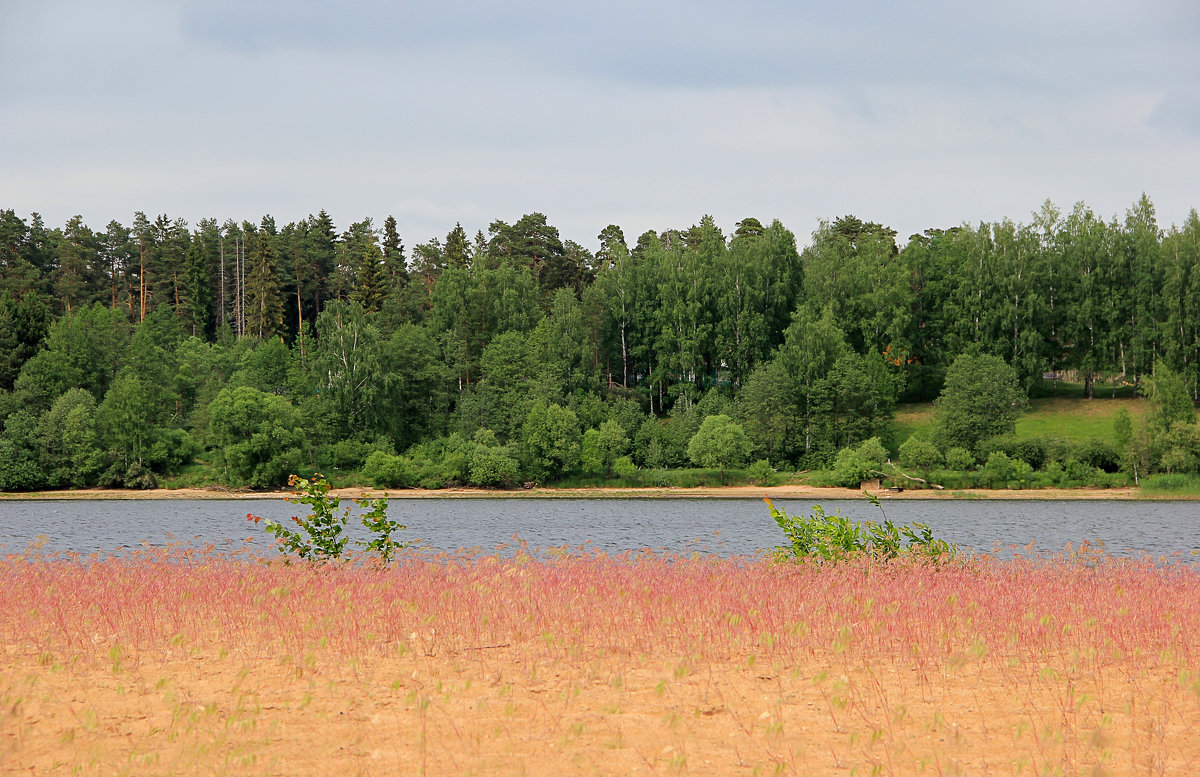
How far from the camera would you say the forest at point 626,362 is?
8150 centimetres

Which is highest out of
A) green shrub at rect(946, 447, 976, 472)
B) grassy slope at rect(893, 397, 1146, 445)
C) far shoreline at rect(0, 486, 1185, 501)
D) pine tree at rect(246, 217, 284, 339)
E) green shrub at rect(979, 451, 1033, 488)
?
pine tree at rect(246, 217, 284, 339)

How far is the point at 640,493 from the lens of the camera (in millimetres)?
80312

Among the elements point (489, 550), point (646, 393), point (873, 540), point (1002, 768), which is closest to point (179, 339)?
point (646, 393)

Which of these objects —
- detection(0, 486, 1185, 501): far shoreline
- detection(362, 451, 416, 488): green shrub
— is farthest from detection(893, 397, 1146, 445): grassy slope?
detection(362, 451, 416, 488): green shrub

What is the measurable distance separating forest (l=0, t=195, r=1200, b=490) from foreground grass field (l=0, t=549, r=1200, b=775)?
2643 inches

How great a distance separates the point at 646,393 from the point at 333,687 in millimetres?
90068

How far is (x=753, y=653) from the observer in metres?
11.3

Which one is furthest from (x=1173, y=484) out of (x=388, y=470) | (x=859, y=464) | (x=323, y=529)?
(x=323, y=529)

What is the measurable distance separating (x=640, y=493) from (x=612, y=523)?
2844cm

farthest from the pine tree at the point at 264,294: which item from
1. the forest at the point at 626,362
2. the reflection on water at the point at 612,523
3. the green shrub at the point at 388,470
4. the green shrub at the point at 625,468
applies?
the green shrub at the point at 625,468

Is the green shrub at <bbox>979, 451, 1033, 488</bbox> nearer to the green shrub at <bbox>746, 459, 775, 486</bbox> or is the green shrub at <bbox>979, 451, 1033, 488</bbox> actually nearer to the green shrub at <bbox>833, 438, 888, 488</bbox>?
the green shrub at <bbox>833, 438, 888, 488</bbox>

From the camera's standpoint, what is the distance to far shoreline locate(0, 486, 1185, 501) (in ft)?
242

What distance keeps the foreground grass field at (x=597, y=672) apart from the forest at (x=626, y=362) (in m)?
67.1

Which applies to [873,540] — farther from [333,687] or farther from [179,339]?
[179,339]
